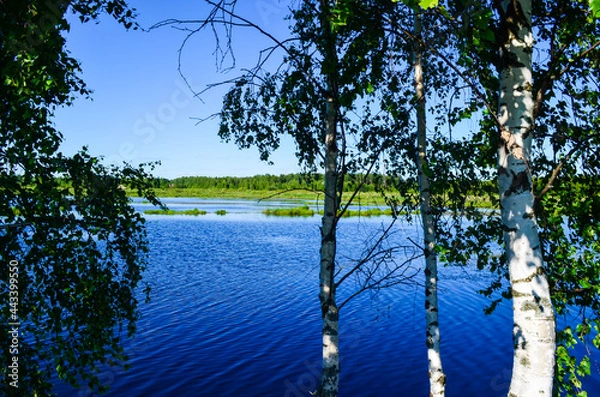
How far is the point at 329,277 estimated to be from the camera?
7.26 m

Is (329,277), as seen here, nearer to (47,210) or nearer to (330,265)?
(330,265)

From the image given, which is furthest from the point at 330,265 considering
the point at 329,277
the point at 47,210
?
the point at 47,210

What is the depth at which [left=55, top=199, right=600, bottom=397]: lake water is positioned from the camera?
15.5m

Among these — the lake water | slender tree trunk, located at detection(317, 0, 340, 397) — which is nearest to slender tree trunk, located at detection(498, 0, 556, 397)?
slender tree trunk, located at detection(317, 0, 340, 397)

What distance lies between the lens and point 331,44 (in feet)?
20.7

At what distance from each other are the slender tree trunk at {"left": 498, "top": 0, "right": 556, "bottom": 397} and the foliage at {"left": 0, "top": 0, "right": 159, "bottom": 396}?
5.66 metres

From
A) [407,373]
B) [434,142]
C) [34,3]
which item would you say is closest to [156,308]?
[407,373]

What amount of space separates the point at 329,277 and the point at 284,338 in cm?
1362

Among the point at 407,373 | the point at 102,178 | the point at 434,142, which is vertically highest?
the point at 434,142

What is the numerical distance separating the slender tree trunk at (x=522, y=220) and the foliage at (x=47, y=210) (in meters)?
5.66

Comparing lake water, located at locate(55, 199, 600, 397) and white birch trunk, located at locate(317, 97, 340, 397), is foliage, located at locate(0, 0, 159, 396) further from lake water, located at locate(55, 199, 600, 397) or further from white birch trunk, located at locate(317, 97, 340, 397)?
lake water, located at locate(55, 199, 600, 397)

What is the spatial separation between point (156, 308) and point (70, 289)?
54.1ft

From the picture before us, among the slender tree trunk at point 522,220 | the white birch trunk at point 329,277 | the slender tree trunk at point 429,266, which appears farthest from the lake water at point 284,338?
the slender tree trunk at point 522,220

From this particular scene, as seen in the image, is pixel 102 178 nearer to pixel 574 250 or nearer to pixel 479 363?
pixel 574 250
